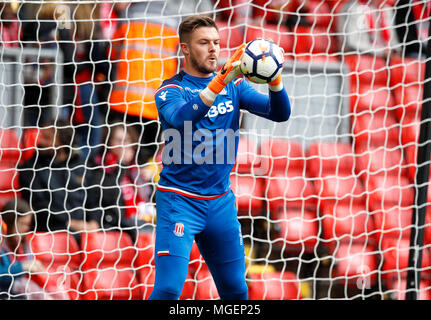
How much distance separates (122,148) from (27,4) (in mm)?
1246

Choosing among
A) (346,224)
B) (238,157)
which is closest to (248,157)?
(238,157)

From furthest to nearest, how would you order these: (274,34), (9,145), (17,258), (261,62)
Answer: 1. (274,34)
2. (9,145)
3. (17,258)
4. (261,62)

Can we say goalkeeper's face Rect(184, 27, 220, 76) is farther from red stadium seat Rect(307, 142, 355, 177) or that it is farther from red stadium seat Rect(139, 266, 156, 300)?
red stadium seat Rect(307, 142, 355, 177)

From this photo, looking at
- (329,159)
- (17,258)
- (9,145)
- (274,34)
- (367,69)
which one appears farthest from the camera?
(367,69)

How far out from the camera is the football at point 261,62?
8.90ft

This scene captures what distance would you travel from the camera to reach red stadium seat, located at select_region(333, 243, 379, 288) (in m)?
4.62

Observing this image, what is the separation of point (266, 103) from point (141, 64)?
75.2 inches

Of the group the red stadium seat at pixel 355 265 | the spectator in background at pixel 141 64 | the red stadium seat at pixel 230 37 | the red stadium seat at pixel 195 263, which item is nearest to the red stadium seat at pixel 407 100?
the red stadium seat at pixel 355 265

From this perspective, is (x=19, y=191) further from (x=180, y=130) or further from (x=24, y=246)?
(x=180, y=130)

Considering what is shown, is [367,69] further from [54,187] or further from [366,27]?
[54,187]

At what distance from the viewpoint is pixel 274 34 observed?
5.02 meters

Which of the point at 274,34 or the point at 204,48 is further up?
the point at 274,34
